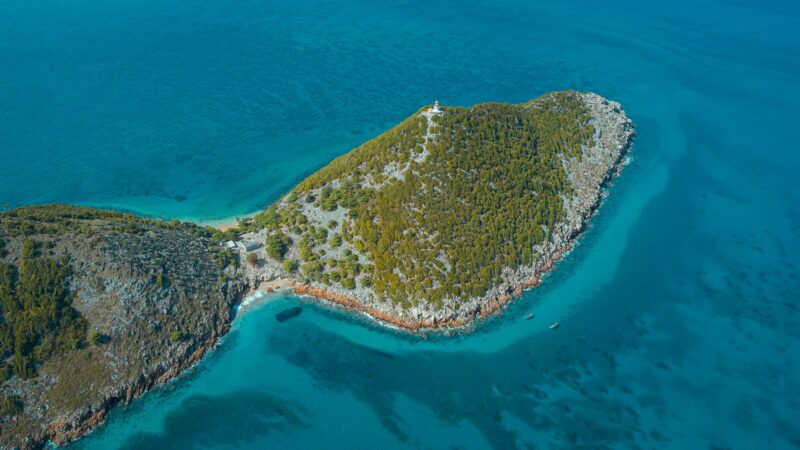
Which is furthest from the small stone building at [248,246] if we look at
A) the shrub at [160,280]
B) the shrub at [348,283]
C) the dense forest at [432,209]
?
the shrub at [348,283]

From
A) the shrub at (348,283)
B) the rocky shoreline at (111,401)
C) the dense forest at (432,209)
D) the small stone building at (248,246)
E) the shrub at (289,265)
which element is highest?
the dense forest at (432,209)

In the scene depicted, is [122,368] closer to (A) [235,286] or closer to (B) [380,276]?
(A) [235,286]

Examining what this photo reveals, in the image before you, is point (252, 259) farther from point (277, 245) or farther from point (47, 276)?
point (47, 276)

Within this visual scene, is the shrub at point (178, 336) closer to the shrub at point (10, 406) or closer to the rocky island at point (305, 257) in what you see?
the rocky island at point (305, 257)

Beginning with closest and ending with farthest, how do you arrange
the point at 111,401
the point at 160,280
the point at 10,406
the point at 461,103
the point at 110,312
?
the point at 10,406 → the point at 111,401 → the point at 110,312 → the point at 160,280 → the point at 461,103

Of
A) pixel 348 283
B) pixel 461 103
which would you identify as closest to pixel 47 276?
pixel 348 283

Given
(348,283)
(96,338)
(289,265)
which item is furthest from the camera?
(289,265)

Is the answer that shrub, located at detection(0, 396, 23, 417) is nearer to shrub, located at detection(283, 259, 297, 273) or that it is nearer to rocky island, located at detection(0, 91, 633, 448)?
rocky island, located at detection(0, 91, 633, 448)
